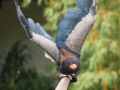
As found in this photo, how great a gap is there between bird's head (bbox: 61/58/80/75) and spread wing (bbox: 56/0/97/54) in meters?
0.05

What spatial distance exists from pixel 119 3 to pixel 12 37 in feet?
6.87

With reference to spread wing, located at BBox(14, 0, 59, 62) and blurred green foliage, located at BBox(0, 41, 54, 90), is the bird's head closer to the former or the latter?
spread wing, located at BBox(14, 0, 59, 62)

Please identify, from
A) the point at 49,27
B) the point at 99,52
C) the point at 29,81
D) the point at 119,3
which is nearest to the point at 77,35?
the point at 99,52

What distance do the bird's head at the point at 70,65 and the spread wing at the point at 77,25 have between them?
2.1 inches

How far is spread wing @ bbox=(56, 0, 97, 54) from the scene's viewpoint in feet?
4.17

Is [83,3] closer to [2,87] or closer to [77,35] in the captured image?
[77,35]

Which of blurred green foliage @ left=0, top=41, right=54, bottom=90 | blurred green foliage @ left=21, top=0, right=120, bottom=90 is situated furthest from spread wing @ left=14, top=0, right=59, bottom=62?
blurred green foliage @ left=0, top=41, right=54, bottom=90

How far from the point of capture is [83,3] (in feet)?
4.33

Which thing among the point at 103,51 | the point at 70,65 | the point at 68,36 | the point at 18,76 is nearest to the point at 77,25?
the point at 68,36

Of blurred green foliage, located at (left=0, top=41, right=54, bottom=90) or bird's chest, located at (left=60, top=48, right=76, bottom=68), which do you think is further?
blurred green foliage, located at (left=0, top=41, right=54, bottom=90)

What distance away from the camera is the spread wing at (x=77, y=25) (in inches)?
50.0

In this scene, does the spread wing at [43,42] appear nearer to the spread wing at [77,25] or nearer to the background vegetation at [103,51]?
the spread wing at [77,25]

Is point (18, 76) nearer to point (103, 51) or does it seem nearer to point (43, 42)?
point (103, 51)

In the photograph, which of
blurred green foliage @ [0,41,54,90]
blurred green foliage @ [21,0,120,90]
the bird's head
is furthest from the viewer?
blurred green foliage @ [0,41,54,90]
